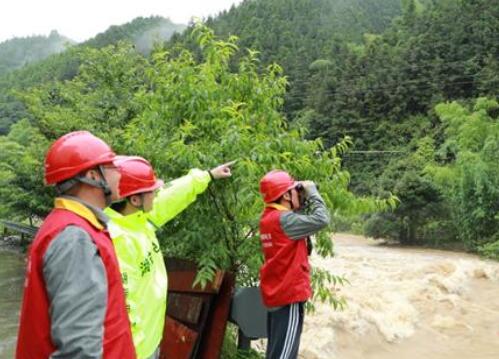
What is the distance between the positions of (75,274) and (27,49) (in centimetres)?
16832

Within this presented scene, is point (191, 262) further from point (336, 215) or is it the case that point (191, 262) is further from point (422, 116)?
point (422, 116)

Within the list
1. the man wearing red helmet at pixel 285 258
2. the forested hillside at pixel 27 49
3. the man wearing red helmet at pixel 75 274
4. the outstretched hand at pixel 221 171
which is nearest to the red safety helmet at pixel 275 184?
the man wearing red helmet at pixel 285 258

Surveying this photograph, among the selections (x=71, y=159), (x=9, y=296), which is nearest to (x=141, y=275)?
(x=71, y=159)

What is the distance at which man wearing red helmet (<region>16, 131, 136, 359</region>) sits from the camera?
1635 mm

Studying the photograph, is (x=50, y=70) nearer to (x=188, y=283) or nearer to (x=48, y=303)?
(x=188, y=283)

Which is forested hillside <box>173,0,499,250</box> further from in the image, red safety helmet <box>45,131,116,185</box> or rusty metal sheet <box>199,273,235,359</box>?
red safety helmet <box>45,131,116,185</box>

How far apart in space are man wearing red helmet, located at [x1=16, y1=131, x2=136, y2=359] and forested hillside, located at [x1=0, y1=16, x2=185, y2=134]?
4.22m

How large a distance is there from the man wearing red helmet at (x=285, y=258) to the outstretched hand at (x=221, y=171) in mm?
271

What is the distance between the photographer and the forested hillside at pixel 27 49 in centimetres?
13750

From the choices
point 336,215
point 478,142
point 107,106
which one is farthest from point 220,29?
point 336,215

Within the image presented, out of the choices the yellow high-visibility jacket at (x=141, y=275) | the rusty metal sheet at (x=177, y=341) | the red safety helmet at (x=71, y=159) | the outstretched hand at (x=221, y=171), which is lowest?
the rusty metal sheet at (x=177, y=341)

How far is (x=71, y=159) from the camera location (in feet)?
6.16

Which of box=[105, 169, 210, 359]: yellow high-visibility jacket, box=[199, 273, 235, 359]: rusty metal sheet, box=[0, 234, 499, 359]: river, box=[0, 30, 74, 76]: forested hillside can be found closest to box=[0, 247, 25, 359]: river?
box=[0, 234, 499, 359]: river

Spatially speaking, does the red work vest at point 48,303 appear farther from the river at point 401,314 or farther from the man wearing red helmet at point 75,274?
the river at point 401,314
